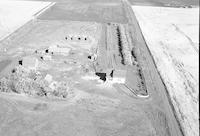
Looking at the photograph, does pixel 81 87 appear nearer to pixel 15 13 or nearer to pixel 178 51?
pixel 178 51

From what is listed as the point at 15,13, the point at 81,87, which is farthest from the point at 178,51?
the point at 15,13

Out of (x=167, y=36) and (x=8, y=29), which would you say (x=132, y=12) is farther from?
(x=8, y=29)

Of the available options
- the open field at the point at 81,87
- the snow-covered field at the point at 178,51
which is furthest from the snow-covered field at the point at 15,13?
the snow-covered field at the point at 178,51

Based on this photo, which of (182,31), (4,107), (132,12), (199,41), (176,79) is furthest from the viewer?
(132,12)

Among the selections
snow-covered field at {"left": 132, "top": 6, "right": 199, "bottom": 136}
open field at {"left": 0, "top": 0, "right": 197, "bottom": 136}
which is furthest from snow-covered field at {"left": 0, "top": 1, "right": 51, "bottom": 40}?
snow-covered field at {"left": 132, "top": 6, "right": 199, "bottom": 136}

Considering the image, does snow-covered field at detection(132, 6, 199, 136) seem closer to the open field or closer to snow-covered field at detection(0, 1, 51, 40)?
the open field

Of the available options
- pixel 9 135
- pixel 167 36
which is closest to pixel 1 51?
pixel 9 135
